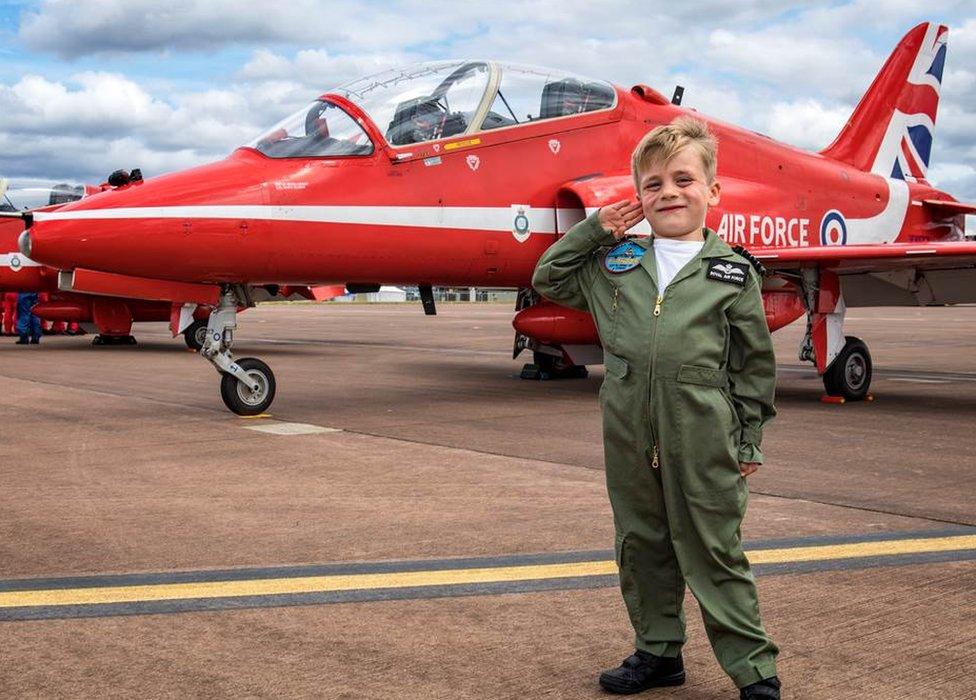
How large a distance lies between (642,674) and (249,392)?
699 cm

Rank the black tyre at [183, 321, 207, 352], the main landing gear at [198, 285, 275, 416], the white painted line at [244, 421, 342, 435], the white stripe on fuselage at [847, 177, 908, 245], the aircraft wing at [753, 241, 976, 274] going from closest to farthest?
the white painted line at [244, 421, 342, 435]
the main landing gear at [198, 285, 275, 416]
the aircraft wing at [753, 241, 976, 274]
the white stripe on fuselage at [847, 177, 908, 245]
the black tyre at [183, 321, 207, 352]

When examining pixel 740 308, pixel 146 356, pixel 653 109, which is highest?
pixel 653 109

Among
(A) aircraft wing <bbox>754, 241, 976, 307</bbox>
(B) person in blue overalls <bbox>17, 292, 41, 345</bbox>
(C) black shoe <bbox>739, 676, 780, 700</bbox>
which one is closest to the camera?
(C) black shoe <bbox>739, 676, 780, 700</bbox>

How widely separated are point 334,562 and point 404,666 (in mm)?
1317

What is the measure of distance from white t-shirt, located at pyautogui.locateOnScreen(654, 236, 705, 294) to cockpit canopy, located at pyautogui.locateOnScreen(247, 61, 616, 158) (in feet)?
21.5

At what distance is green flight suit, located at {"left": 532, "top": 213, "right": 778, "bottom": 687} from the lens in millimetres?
2996

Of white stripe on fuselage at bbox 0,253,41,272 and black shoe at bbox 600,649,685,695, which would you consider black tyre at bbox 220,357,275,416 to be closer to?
black shoe at bbox 600,649,685,695

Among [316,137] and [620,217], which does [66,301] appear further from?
[620,217]

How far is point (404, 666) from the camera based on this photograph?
3252mm

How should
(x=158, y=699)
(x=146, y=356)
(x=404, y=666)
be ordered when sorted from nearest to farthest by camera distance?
(x=158, y=699) → (x=404, y=666) → (x=146, y=356)

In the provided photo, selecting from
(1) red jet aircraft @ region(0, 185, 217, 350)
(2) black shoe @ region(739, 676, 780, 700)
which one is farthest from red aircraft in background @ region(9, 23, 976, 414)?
(1) red jet aircraft @ region(0, 185, 217, 350)

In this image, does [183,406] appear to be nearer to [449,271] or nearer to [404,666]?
[449,271]

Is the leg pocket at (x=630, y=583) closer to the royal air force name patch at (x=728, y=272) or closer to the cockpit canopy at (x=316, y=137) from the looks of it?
the royal air force name patch at (x=728, y=272)

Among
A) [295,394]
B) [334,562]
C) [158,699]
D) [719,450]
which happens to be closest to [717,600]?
[719,450]
